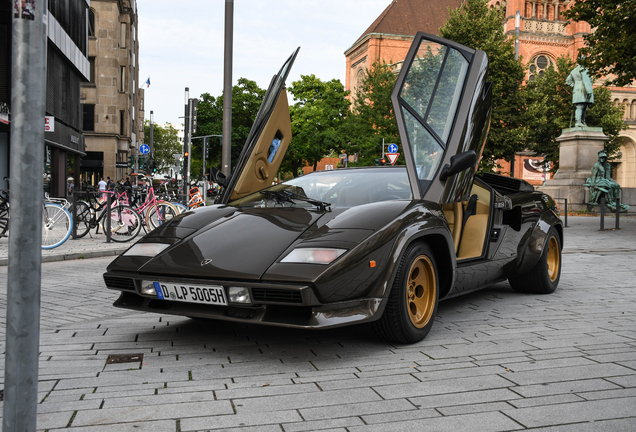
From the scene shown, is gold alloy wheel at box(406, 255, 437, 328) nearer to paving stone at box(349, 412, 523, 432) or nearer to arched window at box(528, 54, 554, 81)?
paving stone at box(349, 412, 523, 432)

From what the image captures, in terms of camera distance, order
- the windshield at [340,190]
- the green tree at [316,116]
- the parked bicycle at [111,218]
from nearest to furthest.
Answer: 1. the windshield at [340,190]
2. the parked bicycle at [111,218]
3. the green tree at [316,116]

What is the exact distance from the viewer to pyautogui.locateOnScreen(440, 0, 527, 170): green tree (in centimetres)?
3519

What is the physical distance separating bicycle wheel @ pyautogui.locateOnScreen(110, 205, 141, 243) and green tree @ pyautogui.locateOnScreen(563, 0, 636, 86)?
12.4 meters

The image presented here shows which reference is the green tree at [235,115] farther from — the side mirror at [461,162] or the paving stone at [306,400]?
the paving stone at [306,400]

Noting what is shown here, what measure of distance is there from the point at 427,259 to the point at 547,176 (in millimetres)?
58681

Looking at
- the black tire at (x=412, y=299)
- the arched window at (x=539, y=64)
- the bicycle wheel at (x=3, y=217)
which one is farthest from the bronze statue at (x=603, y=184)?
the arched window at (x=539, y=64)

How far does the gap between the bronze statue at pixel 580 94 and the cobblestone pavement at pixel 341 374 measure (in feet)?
82.2

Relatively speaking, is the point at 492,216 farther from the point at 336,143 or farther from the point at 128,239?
the point at 336,143

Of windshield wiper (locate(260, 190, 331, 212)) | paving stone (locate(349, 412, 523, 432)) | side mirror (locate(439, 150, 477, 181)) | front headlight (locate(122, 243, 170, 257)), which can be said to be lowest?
paving stone (locate(349, 412, 523, 432))

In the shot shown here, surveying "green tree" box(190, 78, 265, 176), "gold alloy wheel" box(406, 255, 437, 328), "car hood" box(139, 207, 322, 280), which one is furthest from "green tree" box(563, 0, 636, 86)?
"green tree" box(190, 78, 265, 176)

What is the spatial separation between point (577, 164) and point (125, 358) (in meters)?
26.3

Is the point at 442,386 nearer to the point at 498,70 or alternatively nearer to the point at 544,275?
the point at 544,275

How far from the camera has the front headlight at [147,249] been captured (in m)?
4.03

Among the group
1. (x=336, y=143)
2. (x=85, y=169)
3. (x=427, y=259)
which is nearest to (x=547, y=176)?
(x=336, y=143)
